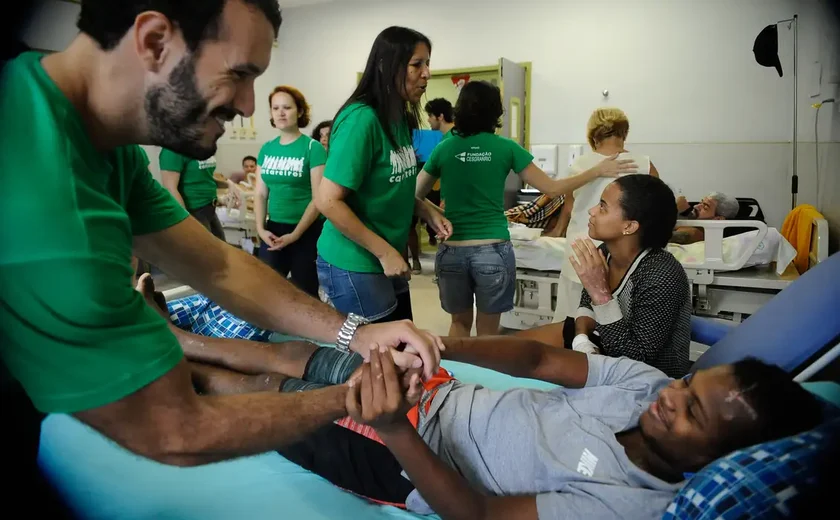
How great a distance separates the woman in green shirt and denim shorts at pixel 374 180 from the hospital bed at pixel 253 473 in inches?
21.5

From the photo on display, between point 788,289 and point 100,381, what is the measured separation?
61.7 inches

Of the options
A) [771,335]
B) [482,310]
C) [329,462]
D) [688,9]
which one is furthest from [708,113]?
[329,462]

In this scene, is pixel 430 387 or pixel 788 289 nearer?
pixel 430 387

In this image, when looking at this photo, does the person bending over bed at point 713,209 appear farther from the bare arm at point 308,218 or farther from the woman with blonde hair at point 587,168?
the bare arm at point 308,218

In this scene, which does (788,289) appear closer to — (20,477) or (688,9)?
(20,477)

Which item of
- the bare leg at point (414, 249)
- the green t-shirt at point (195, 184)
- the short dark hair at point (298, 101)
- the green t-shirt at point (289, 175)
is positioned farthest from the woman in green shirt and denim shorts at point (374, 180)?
the bare leg at point (414, 249)

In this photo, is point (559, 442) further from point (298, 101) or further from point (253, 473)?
point (298, 101)

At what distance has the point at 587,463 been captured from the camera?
41.8 inches

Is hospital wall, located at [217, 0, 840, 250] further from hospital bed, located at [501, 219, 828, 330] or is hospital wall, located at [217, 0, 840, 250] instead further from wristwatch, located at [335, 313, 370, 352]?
wristwatch, located at [335, 313, 370, 352]

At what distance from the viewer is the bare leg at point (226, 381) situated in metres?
1.32

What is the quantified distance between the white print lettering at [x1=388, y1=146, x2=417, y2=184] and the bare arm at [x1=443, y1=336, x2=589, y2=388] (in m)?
0.53

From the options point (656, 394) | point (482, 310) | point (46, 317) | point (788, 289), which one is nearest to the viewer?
point (46, 317)

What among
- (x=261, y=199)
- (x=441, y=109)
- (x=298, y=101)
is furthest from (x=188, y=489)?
(x=441, y=109)

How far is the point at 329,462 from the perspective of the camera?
4.09ft
